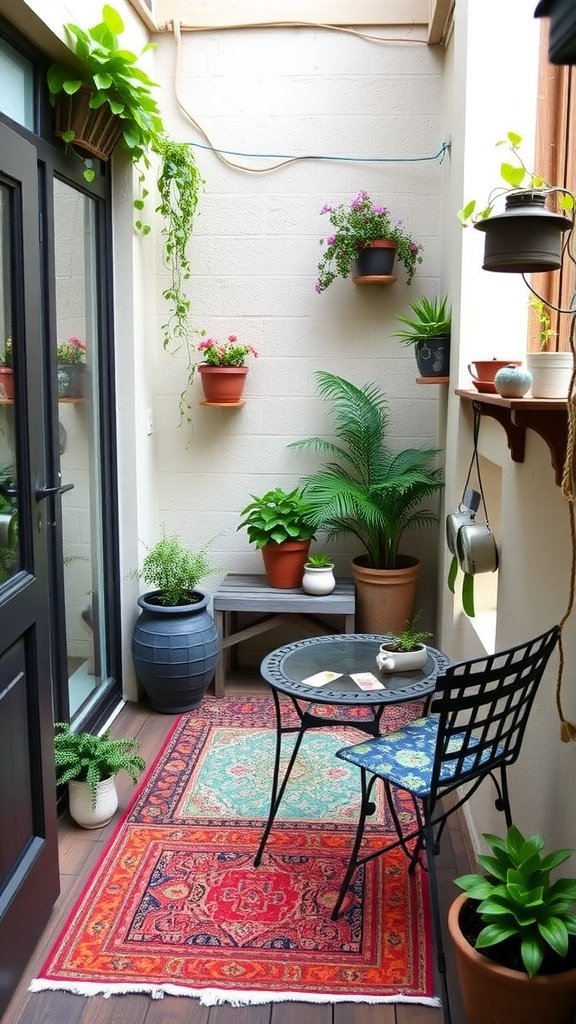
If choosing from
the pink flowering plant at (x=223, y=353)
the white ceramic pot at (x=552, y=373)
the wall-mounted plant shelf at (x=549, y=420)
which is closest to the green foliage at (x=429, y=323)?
the pink flowering plant at (x=223, y=353)

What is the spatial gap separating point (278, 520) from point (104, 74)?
1.83 m

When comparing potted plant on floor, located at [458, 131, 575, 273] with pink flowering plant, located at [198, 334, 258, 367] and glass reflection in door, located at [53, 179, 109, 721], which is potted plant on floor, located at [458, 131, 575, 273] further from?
pink flowering plant, located at [198, 334, 258, 367]

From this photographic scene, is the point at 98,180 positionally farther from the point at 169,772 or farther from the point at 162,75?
the point at 169,772

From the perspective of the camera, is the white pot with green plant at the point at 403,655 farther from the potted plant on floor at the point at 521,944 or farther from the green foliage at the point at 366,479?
the green foliage at the point at 366,479

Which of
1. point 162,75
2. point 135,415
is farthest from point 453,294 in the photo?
point 162,75

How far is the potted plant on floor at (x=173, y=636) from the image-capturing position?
3639mm

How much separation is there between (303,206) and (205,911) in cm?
292

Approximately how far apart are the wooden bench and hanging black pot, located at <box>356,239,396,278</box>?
1.35 metres

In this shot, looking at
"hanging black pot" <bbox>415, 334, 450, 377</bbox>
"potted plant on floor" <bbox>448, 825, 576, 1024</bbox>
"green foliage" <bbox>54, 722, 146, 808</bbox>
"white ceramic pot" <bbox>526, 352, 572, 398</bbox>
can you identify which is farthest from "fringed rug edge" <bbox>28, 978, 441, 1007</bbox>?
"hanging black pot" <bbox>415, 334, 450, 377</bbox>

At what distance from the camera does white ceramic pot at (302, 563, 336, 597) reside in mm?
3871

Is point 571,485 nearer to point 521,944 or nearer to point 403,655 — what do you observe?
point 521,944

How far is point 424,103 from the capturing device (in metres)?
3.95

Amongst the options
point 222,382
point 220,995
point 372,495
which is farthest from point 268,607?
point 220,995

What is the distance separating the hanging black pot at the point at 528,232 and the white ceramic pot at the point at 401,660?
115cm
